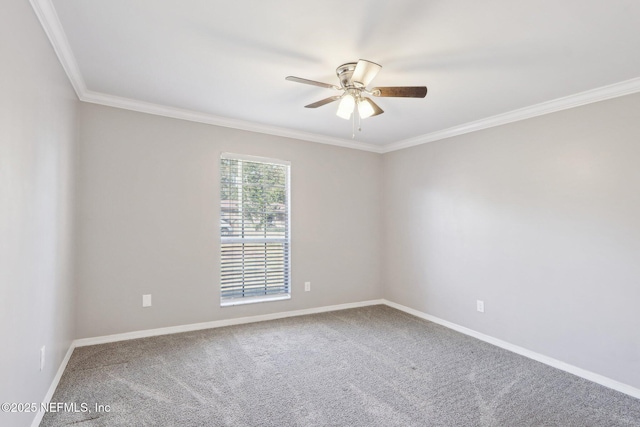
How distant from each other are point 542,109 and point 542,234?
47.6 inches

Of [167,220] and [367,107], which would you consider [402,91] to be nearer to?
[367,107]

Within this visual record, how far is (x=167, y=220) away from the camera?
3576mm

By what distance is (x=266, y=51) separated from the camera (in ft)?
7.50

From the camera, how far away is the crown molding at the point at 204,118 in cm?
323

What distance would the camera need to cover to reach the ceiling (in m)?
1.83

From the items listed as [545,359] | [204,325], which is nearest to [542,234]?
[545,359]

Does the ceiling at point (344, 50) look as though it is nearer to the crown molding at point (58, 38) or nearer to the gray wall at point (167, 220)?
the crown molding at point (58, 38)

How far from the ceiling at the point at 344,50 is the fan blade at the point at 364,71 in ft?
0.61

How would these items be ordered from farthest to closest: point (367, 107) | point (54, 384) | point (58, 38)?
point (367, 107), point (54, 384), point (58, 38)

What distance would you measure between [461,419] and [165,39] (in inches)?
125

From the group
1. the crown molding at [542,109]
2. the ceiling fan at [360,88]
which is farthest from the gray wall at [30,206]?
the crown molding at [542,109]

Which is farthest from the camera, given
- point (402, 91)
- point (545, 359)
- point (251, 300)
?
point (251, 300)

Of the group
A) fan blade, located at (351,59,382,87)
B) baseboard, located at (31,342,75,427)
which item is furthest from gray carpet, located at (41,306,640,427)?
fan blade, located at (351,59,382,87)

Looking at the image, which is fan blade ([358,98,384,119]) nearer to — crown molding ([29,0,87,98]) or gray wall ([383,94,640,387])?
gray wall ([383,94,640,387])
